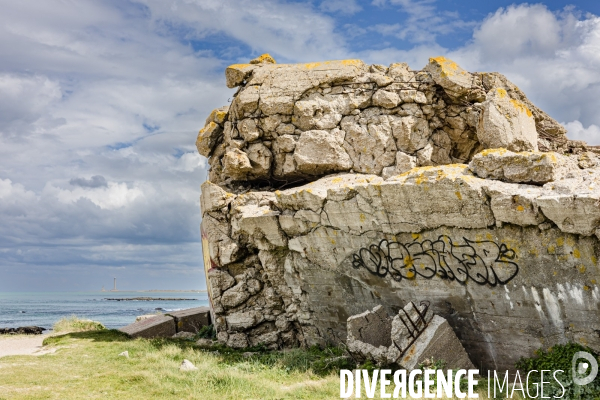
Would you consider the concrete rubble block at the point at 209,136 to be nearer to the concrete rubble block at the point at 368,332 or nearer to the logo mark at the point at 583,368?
the concrete rubble block at the point at 368,332

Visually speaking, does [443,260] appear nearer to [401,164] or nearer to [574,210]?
[574,210]

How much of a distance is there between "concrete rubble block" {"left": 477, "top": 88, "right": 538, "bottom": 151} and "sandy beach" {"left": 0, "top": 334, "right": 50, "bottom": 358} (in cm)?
1065

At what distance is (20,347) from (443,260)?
11.6m

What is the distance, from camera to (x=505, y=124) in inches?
390

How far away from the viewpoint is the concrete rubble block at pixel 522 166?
758 cm

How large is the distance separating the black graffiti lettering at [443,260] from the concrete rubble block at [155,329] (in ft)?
23.4

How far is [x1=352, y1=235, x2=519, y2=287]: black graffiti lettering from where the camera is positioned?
7.71 metres

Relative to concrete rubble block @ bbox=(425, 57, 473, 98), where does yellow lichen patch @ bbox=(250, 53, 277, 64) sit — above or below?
above

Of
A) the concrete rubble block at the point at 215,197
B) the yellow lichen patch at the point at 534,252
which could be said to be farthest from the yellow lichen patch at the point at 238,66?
the yellow lichen patch at the point at 534,252

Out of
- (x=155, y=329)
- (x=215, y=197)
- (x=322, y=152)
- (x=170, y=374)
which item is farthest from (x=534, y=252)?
(x=155, y=329)

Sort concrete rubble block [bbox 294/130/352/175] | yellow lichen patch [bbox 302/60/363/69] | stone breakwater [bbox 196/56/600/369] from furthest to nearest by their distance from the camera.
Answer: yellow lichen patch [bbox 302/60/363/69]
concrete rubble block [bbox 294/130/352/175]
stone breakwater [bbox 196/56/600/369]

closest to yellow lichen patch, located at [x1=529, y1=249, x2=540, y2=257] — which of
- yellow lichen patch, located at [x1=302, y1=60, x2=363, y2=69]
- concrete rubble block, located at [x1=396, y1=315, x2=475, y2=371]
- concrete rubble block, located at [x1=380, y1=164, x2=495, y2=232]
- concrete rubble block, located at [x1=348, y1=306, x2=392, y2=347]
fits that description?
concrete rubble block, located at [x1=380, y1=164, x2=495, y2=232]

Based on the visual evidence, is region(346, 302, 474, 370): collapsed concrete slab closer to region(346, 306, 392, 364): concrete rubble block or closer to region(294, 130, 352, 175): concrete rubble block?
region(346, 306, 392, 364): concrete rubble block

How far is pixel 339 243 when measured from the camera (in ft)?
31.7
